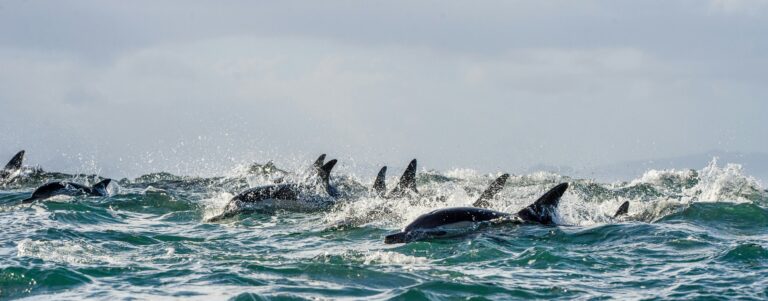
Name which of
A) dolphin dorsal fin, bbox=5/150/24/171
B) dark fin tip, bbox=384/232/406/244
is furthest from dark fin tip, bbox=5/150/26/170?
dark fin tip, bbox=384/232/406/244

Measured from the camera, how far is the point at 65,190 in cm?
2720

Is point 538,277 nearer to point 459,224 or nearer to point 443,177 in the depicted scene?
point 459,224

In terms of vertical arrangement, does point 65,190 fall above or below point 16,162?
below

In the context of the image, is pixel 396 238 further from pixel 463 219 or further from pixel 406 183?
pixel 406 183

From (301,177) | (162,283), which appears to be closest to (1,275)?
(162,283)

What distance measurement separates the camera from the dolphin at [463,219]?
18.0 meters

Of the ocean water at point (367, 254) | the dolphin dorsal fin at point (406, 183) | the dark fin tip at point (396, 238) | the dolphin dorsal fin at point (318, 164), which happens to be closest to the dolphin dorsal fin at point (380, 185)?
the ocean water at point (367, 254)

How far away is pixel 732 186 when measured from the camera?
96.0ft

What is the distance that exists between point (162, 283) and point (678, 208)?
42.7 feet

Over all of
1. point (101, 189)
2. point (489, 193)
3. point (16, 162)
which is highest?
point (16, 162)

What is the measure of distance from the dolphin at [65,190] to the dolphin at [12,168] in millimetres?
7031

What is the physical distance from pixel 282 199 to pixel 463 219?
7.81 metres

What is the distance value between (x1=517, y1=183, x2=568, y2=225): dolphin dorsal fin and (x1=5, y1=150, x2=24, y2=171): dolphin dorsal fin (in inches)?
828

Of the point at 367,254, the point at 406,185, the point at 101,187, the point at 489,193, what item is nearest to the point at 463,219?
the point at 367,254
